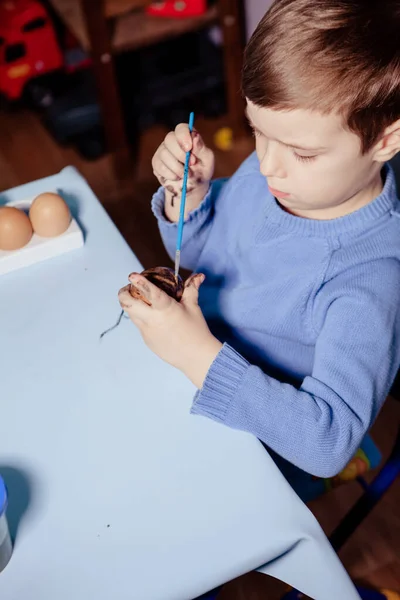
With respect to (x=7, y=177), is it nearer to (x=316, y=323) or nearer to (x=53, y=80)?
(x=53, y=80)

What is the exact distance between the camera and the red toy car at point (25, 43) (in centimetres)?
237

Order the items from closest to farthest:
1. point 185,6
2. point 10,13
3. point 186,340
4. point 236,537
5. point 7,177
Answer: point 236,537
point 186,340
point 185,6
point 7,177
point 10,13

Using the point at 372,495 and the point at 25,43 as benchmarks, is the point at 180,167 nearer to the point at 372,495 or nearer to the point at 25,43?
the point at 372,495

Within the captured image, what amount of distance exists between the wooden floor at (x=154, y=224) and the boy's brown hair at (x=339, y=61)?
886mm

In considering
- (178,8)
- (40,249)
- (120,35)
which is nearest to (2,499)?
(40,249)

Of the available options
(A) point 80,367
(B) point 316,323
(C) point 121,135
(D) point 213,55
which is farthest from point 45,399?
(D) point 213,55

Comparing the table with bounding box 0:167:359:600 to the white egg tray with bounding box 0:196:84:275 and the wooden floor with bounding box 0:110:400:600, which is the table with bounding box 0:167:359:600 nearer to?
the white egg tray with bounding box 0:196:84:275

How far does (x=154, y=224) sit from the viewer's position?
2021 mm

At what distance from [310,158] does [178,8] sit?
5.13 ft

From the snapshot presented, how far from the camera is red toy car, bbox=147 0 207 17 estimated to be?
2055 millimetres

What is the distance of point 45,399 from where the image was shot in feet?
2.42

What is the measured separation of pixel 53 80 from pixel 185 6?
64 centimetres

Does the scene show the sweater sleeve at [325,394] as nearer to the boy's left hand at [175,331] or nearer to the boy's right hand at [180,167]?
the boy's left hand at [175,331]

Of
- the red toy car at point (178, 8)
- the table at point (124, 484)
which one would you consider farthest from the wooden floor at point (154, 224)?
the table at point (124, 484)
